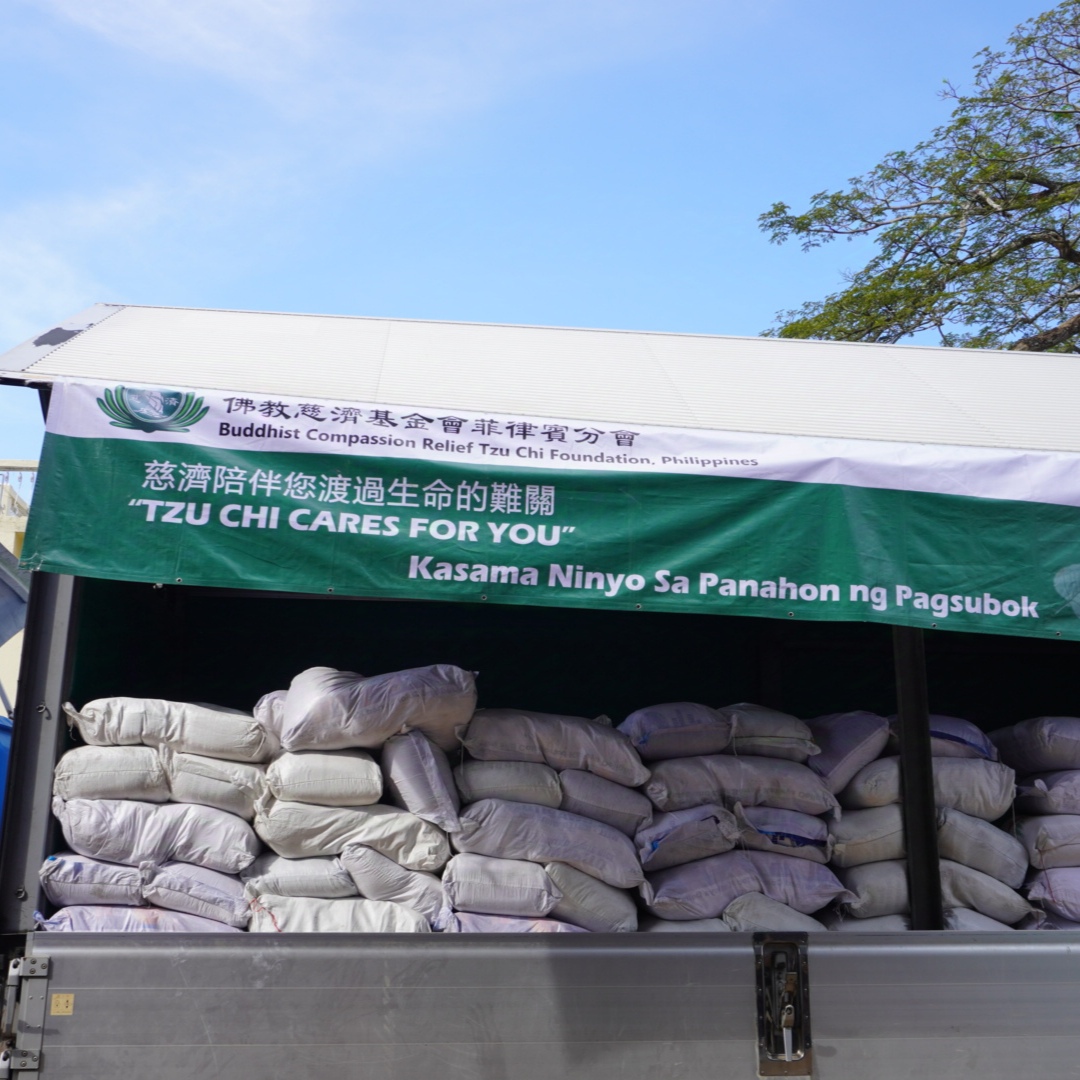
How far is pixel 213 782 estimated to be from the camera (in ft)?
10.8

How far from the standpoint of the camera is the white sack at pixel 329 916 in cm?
310

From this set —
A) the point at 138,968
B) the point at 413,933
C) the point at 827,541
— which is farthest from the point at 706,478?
the point at 138,968

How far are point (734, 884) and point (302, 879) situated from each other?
140 centimetres

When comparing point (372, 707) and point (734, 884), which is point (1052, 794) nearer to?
point (734, 884)

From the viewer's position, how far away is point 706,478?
10.4 ft

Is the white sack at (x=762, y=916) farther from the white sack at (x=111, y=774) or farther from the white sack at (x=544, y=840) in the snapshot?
the white sack at (x=111, y=774)

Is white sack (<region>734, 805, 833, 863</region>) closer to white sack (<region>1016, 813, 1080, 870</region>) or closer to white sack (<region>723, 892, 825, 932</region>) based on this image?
white sack (<region>723, 892, 825, 932</region>)

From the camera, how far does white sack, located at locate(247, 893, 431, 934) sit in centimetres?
310

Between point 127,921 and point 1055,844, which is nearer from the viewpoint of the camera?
point 127,921

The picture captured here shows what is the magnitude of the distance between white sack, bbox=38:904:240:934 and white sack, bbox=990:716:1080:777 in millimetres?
2934

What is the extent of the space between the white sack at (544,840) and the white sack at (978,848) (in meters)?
1.10

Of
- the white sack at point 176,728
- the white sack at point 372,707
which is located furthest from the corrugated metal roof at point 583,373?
the white sack at point 176,728

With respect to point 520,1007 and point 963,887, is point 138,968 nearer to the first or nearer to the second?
point 520,1007

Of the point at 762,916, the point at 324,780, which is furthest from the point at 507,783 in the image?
the point at 762,916
